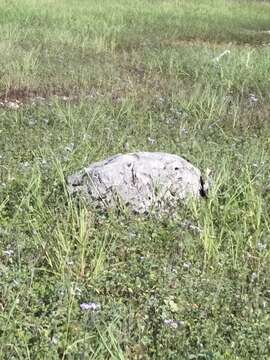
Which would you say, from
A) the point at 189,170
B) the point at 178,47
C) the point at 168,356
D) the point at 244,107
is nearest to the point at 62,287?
the point at 168,356

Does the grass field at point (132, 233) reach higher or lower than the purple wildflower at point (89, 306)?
lower

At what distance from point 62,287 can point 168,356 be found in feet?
2.41

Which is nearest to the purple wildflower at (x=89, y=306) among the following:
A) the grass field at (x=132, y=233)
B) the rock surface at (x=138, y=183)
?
the grass field at (x=132, y=233)

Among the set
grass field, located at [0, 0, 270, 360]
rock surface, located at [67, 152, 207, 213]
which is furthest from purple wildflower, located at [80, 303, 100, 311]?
rock surface, located at [67, 152, 207, 213]

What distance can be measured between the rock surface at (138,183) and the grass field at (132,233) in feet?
0.47

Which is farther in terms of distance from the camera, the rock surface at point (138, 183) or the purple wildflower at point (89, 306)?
the rock surface at point (138, 183)

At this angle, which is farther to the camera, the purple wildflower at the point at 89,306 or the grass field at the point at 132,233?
the grass field at the point at 132,233

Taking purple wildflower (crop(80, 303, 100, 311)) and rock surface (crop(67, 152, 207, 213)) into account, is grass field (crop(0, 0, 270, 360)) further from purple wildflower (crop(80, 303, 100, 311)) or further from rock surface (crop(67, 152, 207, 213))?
rock surface (crop(67, 152, 207, 213))

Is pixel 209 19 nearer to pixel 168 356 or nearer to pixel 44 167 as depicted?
pixel 44 167

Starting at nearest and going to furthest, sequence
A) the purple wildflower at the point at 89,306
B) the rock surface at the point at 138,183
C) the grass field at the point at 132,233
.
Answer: the purple wildflower at the point at 89,306 → the grass field at the point at 132,233 → the rock surface at the point at 138,183

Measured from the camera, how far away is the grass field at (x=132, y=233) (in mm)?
3240

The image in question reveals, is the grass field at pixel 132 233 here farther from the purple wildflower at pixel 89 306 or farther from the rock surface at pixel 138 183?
the rock surface at pixel 138 183

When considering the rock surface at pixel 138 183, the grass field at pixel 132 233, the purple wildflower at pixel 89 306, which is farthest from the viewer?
the rock surface at pixel 138 183

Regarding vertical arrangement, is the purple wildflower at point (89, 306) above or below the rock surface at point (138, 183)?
above
